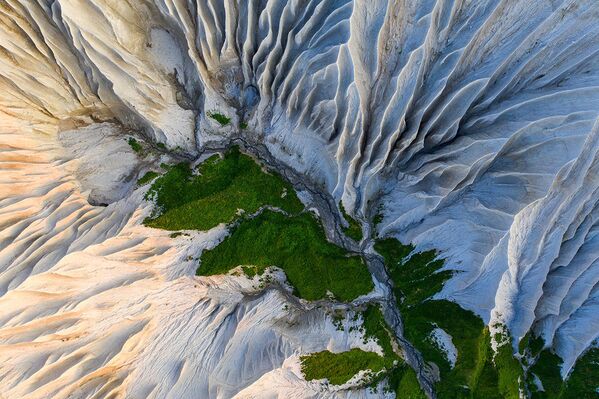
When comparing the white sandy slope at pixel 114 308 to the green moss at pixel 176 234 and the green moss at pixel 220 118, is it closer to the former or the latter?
the green moss at pixel 176 234

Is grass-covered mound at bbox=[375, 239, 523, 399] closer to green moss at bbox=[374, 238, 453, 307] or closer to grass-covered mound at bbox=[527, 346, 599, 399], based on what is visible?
green moss at bbox=[374, 238, 453, 307]

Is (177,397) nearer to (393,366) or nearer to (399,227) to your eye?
(393,366)

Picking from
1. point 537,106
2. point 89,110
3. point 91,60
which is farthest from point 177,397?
point 537,106

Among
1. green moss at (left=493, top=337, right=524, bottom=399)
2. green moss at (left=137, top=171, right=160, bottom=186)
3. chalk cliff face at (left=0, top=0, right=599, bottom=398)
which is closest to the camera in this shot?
chalk cliff face at (left=0, top=0, right=599, bottom=398)

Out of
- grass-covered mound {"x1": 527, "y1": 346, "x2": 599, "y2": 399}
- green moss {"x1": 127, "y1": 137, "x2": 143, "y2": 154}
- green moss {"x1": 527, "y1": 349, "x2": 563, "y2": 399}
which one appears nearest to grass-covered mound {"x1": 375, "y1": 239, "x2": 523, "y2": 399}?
green moss {"x1": 527, "y1": 349, "x2": 563, "y2": 399}

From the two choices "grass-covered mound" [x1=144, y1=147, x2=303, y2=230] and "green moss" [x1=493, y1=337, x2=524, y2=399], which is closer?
"green moss" [x1=493, y1=337, x2=524, y2=399]

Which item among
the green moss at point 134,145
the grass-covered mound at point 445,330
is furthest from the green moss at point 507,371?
the green moss at point 134,145
